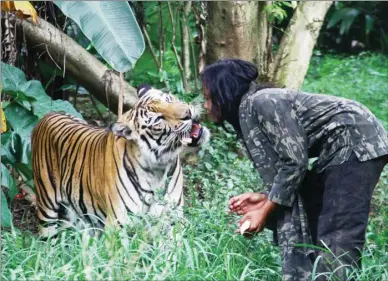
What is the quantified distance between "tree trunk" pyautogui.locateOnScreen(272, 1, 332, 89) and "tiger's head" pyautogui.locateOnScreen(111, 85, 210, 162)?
8.89 ft

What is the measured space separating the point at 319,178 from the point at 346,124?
0.36 meters

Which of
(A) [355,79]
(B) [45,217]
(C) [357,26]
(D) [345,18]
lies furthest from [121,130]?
(C) [357,26]

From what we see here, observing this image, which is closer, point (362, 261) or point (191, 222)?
point (362, 261)

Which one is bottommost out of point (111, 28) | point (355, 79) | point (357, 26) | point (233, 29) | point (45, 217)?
point (357, 26)

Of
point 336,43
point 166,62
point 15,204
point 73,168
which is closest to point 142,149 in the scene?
point 73,168

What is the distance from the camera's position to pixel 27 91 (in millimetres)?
7383

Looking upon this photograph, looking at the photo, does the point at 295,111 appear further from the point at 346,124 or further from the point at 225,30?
the point at 225,30

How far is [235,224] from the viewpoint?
556cm

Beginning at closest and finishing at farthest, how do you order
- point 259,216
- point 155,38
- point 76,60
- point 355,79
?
point 259,216, point 76,60, point 155,38, point 355,79

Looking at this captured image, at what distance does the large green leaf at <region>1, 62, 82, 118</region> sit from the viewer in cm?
723

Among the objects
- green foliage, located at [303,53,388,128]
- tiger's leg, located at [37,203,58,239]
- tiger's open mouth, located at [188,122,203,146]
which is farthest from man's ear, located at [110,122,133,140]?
green foliage, located at [303,53,388,128]

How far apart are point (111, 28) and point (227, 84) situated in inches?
71.6

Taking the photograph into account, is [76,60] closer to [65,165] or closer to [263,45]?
[65,165]

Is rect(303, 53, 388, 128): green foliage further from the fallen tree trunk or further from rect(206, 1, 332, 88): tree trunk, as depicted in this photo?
the fallen tree trunk
